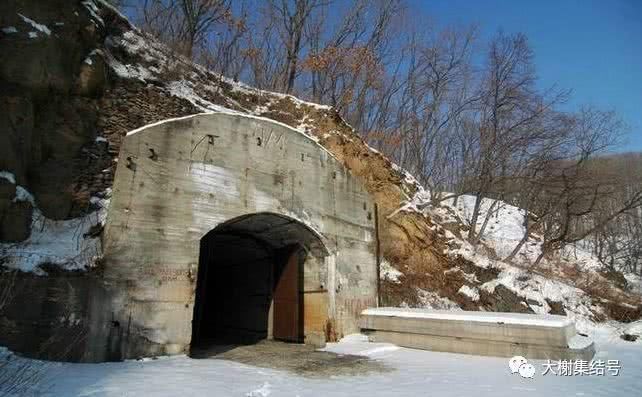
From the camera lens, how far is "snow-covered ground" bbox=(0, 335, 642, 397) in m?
4.89

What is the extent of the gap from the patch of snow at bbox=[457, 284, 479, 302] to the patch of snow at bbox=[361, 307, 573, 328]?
4.80 m

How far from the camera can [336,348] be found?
351 inches

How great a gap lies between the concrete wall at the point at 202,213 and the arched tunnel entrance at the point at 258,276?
1.09 feet

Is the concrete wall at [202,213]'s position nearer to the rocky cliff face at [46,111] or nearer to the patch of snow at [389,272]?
the rocky cliff face at [46,111]

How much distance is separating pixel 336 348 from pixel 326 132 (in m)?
8.34

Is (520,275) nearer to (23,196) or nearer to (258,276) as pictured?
(258,276)

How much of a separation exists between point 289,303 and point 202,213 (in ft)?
12.0

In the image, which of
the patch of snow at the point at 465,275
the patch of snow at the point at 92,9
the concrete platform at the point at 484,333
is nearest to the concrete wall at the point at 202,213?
the concrete platform at the point at 484,333

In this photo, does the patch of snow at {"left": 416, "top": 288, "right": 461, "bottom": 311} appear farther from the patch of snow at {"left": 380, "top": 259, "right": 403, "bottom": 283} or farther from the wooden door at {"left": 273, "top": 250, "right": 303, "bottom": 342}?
the wooden door at {"left": 273, "top": 250, "right": 303, "bottom": 342}

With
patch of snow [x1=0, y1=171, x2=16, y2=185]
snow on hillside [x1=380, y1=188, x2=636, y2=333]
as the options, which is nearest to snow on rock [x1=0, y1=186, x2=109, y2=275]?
patch of snow [x1=0, y1=171, x2=16, y2=185]

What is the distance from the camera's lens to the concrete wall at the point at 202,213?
700 cm

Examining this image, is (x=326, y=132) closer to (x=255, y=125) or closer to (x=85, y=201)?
(x=255, y=125)

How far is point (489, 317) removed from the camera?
25.6 ft

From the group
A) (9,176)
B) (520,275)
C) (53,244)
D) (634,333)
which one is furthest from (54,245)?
(520,275)
